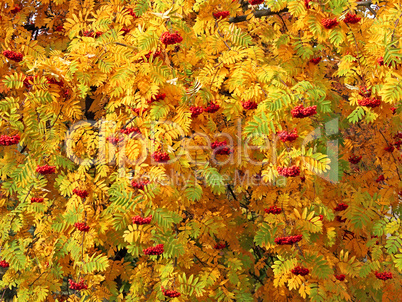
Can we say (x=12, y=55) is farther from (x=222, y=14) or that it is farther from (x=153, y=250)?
(x=153, y=250)

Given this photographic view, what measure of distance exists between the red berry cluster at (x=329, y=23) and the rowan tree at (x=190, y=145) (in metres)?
0.02

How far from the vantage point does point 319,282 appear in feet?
15.6

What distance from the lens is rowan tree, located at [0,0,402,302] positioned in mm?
4211

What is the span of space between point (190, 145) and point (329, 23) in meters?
1.87

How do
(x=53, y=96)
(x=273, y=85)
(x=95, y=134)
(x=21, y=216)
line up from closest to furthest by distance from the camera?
1. (x=273, y=85)
2. (x=53, y=96)
3. (x=95, y=134)
4. (x=21, y=216)

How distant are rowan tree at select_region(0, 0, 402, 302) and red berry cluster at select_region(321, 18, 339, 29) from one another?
16 millimetres

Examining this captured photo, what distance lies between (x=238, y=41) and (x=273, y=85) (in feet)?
2.71

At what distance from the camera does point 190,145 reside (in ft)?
14.6

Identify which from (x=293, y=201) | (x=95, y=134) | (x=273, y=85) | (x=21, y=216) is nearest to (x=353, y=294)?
(x=293, y=201)

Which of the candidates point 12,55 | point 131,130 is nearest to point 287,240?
point 131,130

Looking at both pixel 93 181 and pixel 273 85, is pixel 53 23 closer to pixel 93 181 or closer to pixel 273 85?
pixel 93 181

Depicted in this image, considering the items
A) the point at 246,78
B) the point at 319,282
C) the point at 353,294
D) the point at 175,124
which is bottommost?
the point at 353,294

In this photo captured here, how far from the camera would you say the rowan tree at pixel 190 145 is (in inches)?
166

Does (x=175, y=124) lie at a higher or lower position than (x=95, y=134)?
higher
